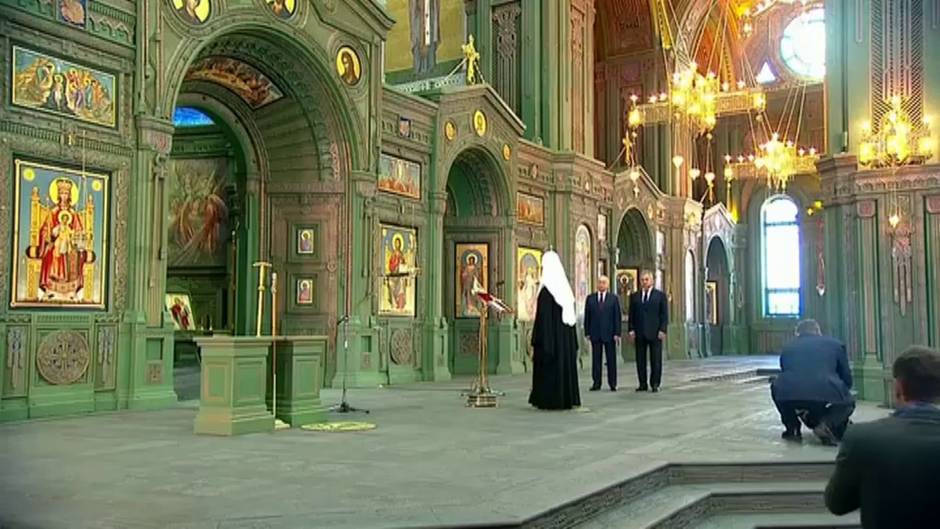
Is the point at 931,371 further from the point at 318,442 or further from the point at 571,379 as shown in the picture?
the point at 571,379

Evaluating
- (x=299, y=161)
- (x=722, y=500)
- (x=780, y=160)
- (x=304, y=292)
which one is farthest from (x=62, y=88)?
(x=780, y=160)

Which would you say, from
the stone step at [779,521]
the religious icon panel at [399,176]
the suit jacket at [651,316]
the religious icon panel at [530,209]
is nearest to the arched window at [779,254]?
the religious icon panel at [530,209]

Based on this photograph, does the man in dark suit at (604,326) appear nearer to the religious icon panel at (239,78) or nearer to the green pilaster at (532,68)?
the religious icon panel at (239,78)

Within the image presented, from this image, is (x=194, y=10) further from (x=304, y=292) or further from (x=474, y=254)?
(x=474, y=254)

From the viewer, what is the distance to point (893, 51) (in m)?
14.1

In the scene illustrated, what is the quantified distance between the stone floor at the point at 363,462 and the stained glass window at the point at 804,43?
26364mm

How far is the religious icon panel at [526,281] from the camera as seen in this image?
21266 mm

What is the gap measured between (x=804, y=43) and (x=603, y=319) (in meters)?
25.1

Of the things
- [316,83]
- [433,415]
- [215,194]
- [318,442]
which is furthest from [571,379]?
[215,194]

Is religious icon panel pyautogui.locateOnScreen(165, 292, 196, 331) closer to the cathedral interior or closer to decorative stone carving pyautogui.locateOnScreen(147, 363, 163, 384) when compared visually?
the cathedral interior

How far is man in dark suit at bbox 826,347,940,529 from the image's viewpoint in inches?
136

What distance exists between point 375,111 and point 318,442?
870 centimetres

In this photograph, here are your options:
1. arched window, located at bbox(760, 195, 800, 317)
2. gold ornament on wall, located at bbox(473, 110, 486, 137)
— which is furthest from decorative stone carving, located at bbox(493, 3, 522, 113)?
arched window, located at bbox(760, 195, 800, 317)

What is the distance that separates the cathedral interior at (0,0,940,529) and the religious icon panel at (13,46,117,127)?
0.03m
